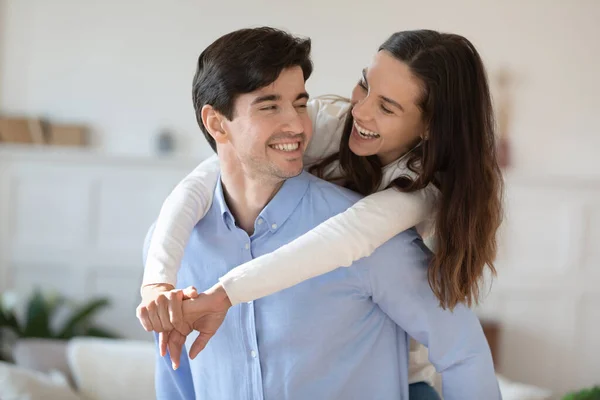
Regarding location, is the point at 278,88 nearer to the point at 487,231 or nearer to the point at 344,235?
the point at 344,235

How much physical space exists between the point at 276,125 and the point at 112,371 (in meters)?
2.03

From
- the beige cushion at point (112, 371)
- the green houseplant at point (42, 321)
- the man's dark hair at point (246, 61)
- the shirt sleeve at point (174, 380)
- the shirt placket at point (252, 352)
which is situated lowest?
the green houseplant at point (42, 321)

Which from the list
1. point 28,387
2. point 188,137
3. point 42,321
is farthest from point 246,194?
point 188,137

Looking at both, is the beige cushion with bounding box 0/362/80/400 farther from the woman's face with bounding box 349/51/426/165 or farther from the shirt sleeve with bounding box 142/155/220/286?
the woman's face with bounding box 349/51/426/165

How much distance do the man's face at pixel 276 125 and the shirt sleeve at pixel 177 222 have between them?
18 cm

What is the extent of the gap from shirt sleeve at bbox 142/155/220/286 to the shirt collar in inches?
2.4

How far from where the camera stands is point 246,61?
1807 mm

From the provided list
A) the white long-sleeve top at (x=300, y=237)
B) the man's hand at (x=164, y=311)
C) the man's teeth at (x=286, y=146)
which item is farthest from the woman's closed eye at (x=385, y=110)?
the man's hand at (x=164, y=311)

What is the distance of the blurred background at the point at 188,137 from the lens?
540cm

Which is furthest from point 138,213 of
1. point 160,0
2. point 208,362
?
point 208,362

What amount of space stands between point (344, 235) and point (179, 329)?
1.19ft

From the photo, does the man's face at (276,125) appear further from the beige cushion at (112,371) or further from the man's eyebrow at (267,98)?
the beige cushion at (112,371)

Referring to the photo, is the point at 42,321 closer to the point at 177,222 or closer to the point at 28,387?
the point at 28,387

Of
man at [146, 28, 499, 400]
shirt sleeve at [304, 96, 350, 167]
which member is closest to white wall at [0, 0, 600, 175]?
shirt sleeve at [304, 96, 350, 167]
